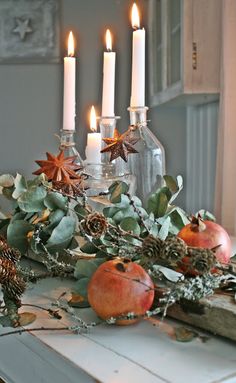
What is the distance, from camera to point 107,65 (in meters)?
0.96

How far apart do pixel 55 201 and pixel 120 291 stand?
0.29m

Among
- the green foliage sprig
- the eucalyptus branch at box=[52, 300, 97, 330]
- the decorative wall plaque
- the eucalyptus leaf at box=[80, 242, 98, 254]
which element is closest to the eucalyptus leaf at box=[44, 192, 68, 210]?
the green foliage sprig

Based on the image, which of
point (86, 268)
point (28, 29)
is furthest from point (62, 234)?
point (28, 29)

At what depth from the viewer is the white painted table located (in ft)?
1.42

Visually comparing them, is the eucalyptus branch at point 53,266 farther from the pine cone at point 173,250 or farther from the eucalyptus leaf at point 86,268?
the pine cone at point 173,250

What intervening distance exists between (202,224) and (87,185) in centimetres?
29

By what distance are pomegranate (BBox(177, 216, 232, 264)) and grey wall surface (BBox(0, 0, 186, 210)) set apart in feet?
7.59

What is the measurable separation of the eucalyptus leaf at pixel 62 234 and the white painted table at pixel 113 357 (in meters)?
0.16

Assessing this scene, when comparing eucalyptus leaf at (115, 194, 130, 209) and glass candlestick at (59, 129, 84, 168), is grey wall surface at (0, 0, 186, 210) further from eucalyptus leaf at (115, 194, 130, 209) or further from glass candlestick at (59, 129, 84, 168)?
eucalyptus leaf at (115, 194, 130, 209)

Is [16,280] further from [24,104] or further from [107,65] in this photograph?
[24,104]

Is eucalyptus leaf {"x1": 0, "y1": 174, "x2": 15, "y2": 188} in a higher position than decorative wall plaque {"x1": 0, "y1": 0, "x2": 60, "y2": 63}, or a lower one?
lower

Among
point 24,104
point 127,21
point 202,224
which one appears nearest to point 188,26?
point 127,21

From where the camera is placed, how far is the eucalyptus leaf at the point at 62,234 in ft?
2.43

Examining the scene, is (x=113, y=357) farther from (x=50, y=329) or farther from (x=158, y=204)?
(x=158, y=204)
